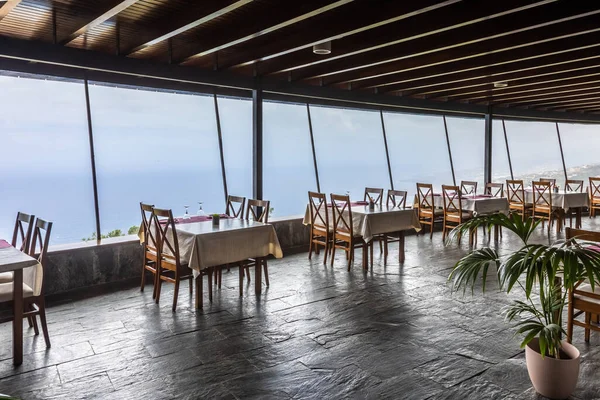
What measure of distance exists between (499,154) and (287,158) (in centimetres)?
598

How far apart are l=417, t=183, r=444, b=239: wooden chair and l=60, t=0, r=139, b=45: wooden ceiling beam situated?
5.77m

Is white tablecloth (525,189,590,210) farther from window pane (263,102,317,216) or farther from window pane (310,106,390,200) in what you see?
window pane (263,102,317,216)

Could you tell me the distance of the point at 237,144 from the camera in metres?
6.81

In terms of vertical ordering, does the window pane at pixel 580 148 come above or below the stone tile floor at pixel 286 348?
above

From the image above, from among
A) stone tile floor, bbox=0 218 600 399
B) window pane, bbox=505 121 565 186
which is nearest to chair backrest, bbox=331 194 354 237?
stone tile floor, bbox=0 218 600 399

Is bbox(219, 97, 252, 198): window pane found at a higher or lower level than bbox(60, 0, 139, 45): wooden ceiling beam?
lower

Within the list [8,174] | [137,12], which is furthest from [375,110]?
[8,174]

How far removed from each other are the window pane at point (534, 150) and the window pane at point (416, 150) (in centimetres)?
233

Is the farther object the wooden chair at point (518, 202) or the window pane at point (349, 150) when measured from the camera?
the wooden chair at point (518, 202)

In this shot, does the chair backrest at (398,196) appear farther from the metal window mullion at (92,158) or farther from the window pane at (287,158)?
the metal window mullion at (92,158)

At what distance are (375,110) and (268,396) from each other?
7.02 m

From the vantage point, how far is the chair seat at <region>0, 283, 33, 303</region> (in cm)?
297

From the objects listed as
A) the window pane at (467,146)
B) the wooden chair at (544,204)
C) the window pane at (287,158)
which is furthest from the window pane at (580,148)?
the window pane at (287,158)

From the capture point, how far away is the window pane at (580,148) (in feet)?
38.7
